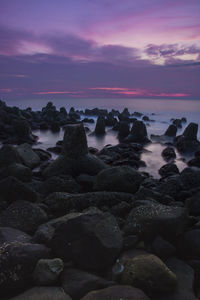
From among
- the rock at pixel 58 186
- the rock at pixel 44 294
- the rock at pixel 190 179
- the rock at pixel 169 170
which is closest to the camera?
the rock at pixel 44 294

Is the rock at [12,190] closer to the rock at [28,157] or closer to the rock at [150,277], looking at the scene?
the rock at [150,277]

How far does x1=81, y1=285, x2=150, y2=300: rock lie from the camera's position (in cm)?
284

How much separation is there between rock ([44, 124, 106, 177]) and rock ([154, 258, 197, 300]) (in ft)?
20.6

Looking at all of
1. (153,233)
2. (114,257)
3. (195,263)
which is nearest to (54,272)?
(114,257)

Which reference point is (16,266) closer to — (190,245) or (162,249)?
(162,249)

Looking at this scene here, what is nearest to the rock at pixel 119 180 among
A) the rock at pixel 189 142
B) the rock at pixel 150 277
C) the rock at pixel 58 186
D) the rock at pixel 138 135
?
the rock at pixel 58 186

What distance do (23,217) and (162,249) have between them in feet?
8.22

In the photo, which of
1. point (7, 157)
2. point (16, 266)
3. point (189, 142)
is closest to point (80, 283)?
point (16, 266)

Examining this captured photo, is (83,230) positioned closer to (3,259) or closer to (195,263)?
(3,259)

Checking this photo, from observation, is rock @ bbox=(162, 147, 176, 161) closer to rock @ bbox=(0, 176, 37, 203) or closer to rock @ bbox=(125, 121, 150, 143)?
rock @ bbox=(125, 121, 150, 143)

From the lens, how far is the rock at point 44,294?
296cm

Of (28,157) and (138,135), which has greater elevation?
(138,135)

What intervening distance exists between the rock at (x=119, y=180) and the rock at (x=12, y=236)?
370 cm

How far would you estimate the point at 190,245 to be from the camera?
13.2ft
